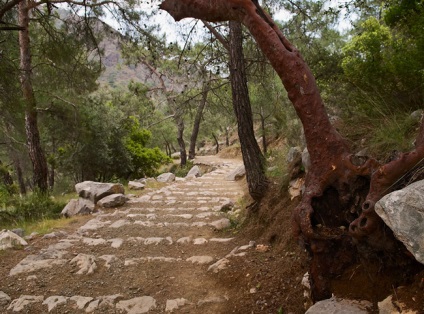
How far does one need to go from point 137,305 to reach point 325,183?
2.12 m

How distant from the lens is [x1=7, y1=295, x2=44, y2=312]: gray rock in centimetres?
299

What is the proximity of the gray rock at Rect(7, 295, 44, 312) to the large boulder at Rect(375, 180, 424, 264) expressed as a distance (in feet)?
10.7

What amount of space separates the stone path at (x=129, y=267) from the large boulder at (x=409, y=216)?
1.80 meters

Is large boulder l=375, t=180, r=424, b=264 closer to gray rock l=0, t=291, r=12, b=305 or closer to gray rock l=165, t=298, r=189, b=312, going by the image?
gray rock l=165, t=298, r=189, b=312

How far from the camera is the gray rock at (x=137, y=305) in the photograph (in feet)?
9.60

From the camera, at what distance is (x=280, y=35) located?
2.59 metres

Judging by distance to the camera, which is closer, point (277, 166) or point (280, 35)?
point (280, 35)

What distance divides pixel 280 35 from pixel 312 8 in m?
3.50

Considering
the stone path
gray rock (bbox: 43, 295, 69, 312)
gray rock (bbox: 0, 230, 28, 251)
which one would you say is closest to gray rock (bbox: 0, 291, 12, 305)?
the stone path

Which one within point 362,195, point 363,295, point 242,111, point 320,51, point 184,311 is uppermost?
point 320,51

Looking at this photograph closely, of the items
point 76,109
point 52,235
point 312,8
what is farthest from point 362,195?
point 76,109

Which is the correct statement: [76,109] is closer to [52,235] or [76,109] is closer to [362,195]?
[52,235]

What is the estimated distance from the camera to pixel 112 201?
6898 mm

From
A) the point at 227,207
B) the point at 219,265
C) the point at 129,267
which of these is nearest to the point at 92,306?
the point at 129,267
